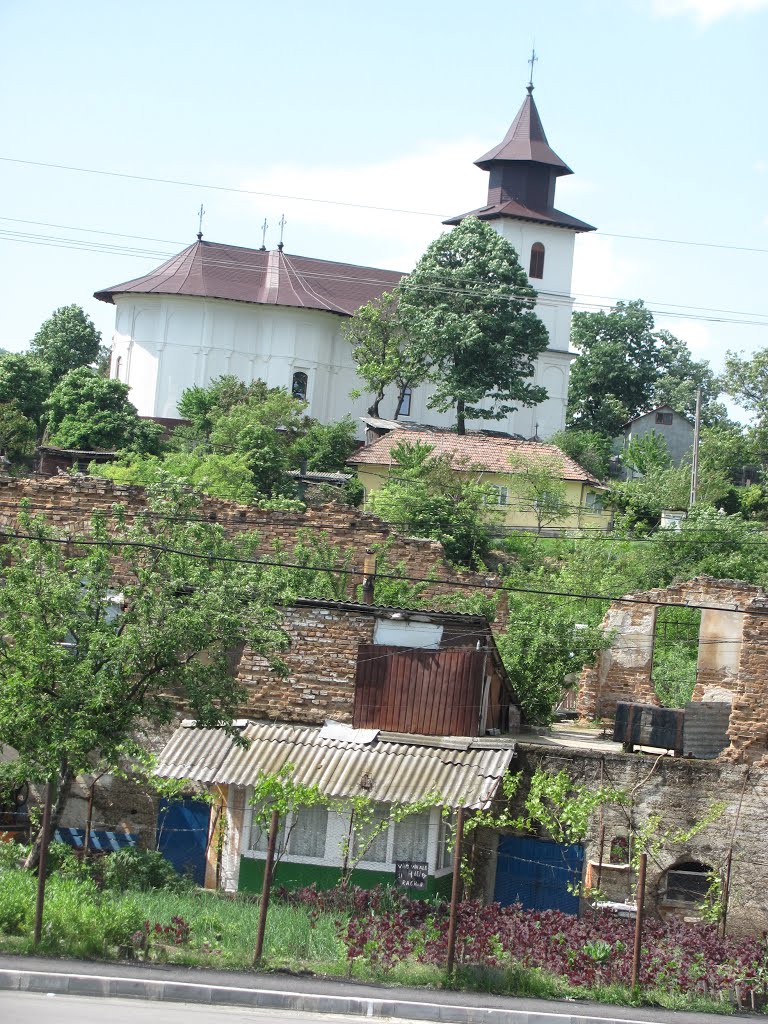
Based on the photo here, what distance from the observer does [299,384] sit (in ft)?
206

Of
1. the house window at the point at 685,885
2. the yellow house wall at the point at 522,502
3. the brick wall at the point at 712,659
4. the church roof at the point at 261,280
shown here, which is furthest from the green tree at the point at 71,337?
the house window at the point at 685,885

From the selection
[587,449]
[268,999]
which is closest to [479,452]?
[587,449]

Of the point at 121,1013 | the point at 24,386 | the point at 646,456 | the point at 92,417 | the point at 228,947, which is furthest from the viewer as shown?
the point at 646,456

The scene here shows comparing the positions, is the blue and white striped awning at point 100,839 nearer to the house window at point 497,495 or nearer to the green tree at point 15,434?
the house window at point 497,495

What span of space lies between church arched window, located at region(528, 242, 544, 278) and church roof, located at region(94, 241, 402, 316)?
652 cm

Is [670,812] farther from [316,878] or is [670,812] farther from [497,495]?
[497,495]

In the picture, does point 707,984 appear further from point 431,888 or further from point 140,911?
point 140,911

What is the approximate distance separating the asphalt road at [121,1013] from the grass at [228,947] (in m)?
1.05

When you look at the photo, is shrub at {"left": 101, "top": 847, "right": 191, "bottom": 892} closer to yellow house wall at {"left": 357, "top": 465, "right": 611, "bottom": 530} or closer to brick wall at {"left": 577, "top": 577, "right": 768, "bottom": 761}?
brick wall at {"left": 577, "top": 577, "right": 768, "bottom": 761}

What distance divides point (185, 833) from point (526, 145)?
5582 centimetres

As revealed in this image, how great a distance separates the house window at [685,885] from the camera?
1712 centimetres

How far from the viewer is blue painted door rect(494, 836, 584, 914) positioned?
56.1 ft

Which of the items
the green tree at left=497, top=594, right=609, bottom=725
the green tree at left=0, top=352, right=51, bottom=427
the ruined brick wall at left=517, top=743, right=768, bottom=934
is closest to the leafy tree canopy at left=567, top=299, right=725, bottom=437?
the green tree at left=0, top=352, right=51, bottom=427

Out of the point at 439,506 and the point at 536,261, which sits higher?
the point at 536,261
